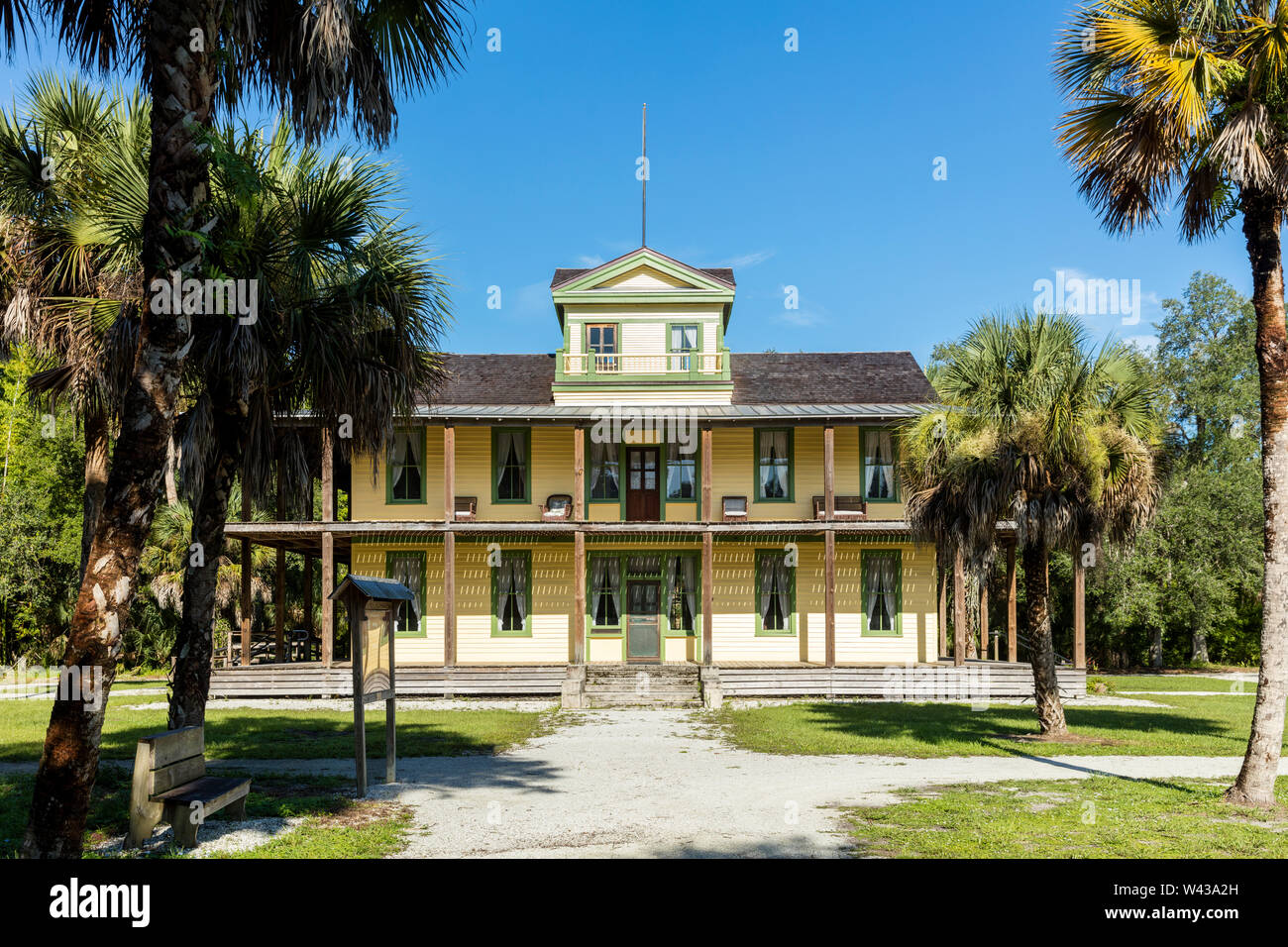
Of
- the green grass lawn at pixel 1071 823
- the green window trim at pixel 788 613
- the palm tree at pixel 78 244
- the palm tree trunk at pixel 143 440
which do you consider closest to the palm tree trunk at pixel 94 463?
the palm tree at pixel 78 244

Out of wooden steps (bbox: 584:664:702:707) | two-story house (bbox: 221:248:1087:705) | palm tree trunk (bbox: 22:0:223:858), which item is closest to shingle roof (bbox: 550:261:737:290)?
two-story house (bbox: 221:248:1087:705)

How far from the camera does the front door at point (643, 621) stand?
2419cm

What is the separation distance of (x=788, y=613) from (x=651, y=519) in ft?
13.5

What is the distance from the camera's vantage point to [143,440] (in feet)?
20.8

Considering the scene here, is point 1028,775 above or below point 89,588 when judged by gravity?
below

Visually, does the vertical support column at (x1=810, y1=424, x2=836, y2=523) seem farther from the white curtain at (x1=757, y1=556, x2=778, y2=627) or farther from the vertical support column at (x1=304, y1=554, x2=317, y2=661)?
the vertical support column at (x1=304, y1=554, x2=317, y2=661)

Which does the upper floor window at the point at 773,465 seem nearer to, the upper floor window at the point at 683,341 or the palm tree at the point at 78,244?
the upper floor window at the point at 683,341

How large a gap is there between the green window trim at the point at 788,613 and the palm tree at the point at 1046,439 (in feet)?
33.5

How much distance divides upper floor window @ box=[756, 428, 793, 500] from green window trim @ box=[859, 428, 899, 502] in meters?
1.76

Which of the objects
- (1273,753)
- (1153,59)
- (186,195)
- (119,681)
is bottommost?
(119,681)
